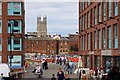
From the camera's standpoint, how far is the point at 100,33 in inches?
1609

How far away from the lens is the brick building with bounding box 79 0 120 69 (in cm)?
3381

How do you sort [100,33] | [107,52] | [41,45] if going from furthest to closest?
1. [41,45]
2. [100,33]
3. [107,52]

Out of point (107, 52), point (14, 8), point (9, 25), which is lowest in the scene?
point (107, 52)

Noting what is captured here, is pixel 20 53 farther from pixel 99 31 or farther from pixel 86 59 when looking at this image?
pixel 99 31

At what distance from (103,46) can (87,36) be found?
1153 cm

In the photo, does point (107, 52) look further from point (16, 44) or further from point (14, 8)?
point (14, 8)

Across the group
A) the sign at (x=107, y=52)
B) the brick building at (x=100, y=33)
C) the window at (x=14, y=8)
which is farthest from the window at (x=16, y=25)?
the sign at (x=107, y=52)

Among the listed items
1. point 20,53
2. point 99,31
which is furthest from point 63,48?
point 99,31

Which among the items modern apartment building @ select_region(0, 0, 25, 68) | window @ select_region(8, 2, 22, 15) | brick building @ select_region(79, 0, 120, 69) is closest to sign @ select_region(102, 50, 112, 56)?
brick building @ select_region(79, 0, 120, 69)

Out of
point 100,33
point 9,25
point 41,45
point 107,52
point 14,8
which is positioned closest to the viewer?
point 107,52

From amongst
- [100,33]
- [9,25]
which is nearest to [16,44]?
[9,25]

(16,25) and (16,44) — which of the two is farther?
(16,44)

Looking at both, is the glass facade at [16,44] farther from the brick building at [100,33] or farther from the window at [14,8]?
the brick building at [100,33]

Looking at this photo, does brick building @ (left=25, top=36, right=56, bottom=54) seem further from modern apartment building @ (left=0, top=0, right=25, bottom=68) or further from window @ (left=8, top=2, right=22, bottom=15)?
window @ (left=8, top=2, right=22, bottom=15)
